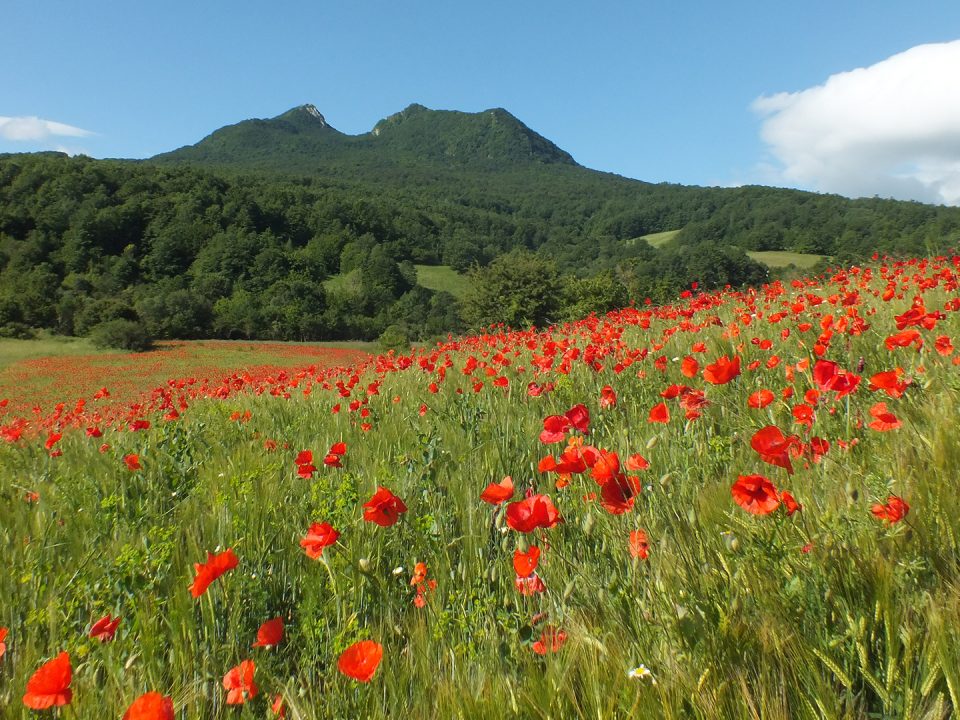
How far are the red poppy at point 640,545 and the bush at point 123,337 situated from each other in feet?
143

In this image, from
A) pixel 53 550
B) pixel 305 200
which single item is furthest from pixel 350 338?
pixel 53 550

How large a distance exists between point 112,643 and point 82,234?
92191 mm

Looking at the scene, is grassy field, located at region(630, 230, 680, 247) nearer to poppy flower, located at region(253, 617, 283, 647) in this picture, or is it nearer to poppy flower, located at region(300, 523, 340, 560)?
poppy flower, located at region(300, 523, 340, 560)

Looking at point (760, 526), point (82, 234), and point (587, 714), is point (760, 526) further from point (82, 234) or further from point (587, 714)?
point (82, 234)

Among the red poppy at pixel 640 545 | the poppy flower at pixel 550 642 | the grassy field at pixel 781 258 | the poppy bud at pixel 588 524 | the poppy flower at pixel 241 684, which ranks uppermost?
the grassy field at pixel 781 258

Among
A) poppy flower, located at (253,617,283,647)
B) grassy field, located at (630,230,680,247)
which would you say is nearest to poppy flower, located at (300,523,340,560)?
poppy flower, located at (253,617,283,647)

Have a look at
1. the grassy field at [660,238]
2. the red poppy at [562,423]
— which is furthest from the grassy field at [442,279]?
the red poppy at [562,423]

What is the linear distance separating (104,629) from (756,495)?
1359 mm

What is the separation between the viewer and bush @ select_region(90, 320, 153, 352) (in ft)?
130

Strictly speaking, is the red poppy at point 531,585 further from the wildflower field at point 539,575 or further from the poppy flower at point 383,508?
the poppy flower at point 383,508

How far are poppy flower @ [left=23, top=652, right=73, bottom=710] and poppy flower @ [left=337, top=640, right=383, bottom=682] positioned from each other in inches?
17.7

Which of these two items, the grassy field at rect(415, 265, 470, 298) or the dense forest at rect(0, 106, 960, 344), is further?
the grassy field at rect(415, 265, 470, 298)

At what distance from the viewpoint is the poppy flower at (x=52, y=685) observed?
0.97 metres

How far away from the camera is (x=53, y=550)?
2.00 meters
